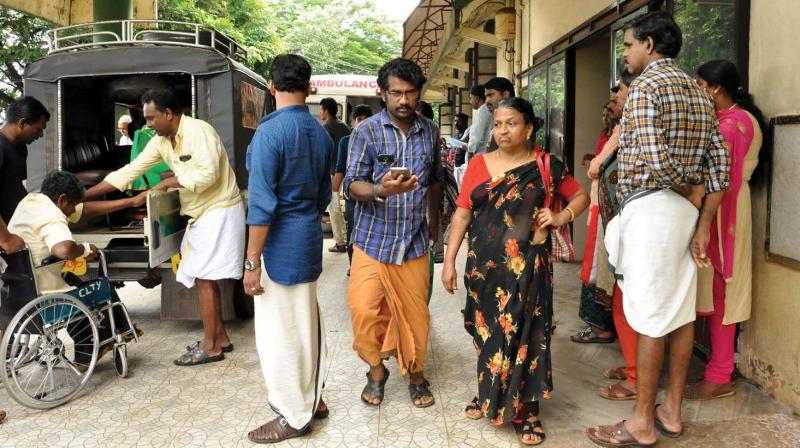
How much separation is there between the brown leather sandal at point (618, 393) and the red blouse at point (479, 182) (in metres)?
1.19

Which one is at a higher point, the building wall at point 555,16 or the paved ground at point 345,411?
the building wall at point 555,16

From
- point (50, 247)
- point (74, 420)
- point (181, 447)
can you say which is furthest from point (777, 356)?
point (50, 247)

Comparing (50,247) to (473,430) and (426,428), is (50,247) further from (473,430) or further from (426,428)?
(473,430)

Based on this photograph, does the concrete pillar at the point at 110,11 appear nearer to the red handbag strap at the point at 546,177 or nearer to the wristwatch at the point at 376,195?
the wristwatch at the point at 376,195

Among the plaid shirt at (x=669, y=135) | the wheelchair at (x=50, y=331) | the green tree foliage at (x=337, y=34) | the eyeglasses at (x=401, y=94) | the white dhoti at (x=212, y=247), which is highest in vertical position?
the green tree foliage at (x=337, y=34)

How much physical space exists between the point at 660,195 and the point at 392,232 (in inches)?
51.6

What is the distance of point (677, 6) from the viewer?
14.1 feet

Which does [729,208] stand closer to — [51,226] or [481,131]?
[481,131]

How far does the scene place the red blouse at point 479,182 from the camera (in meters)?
3.05

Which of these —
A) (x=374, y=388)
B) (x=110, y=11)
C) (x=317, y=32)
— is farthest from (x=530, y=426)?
(x=317, y=32)

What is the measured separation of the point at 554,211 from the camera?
9.99ft

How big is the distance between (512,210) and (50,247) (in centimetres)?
252

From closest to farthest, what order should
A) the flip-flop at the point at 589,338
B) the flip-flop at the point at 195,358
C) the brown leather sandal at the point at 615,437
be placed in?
1. the brown leather sandal at the point at 615,437
2. the flip-flop at the point at 195,358
3. the flip-flop at the point at 589,338

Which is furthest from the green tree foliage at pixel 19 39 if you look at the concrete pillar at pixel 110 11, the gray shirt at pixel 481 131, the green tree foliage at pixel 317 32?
the gray shirt at pixel 481 131
